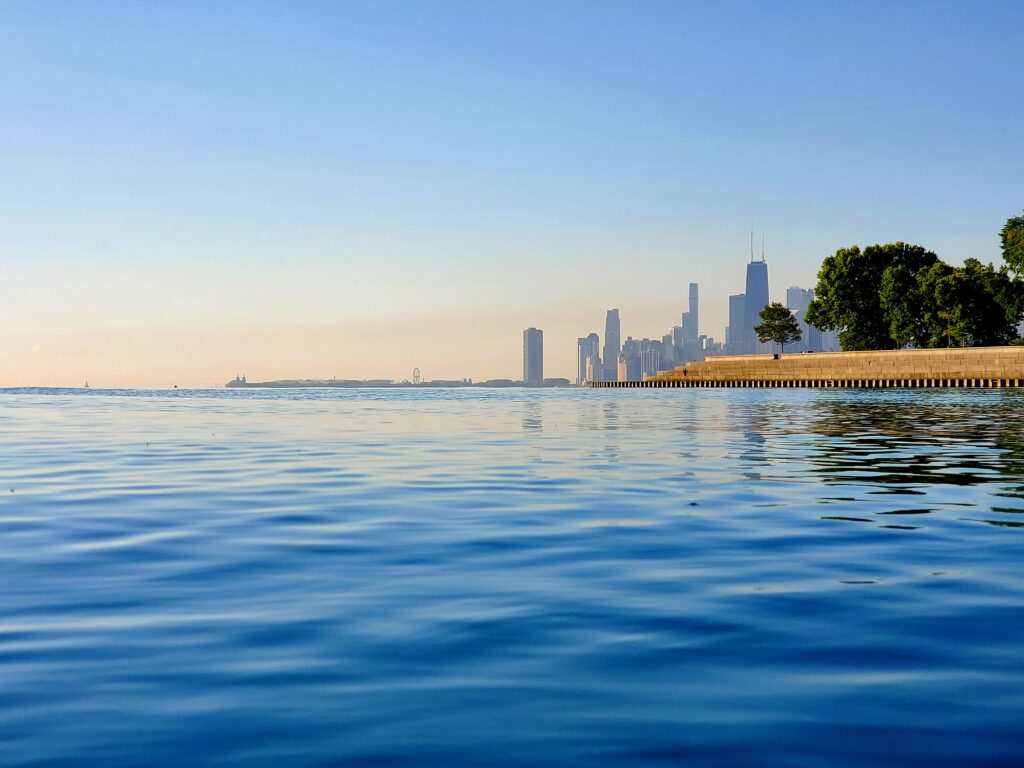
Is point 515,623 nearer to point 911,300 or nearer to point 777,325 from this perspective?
point 911,300

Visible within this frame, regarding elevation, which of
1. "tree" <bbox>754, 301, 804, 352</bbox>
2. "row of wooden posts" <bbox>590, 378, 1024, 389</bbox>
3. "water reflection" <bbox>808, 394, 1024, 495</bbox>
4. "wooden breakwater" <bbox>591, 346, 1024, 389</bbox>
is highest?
"tree" <bbox>754, 301, 804, 352</bbox>

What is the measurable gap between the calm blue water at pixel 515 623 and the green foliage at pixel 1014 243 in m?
113

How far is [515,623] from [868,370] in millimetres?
133192

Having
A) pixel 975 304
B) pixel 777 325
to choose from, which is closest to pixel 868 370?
pixel 975 304

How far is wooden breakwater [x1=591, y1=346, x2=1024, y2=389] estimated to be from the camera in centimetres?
11400

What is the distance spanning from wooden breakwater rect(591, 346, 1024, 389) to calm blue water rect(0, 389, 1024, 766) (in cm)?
10562

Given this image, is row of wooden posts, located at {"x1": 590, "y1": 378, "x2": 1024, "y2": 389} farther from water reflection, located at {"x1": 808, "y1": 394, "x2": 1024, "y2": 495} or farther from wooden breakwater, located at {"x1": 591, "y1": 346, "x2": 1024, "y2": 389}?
water reflection, located at {"x1": 808, "y1": 394, "x2": 1024, "y2": 495}

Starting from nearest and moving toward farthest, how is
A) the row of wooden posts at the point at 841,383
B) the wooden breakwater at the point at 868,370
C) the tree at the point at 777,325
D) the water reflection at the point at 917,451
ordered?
the water reflection at the point at 917,451, the row of wooden posts at the point at 841,383, the wooden breakwater at the point at 868,370, the tree at the point at 777,325

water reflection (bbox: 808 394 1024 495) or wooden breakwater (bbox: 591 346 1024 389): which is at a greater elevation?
wooden breakwater (bbox: 591 346 1024 389)

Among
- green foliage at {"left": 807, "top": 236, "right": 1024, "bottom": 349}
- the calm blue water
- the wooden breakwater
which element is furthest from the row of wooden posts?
the calm blue water

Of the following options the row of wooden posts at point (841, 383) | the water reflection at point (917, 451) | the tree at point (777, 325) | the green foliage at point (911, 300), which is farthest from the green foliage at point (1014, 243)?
the water reflection at point (917, 451)

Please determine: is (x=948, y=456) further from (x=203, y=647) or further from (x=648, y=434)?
(x=203, y=647)

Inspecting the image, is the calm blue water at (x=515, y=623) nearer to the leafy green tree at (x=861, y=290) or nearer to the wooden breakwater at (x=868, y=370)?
the wooden breakwater at (x=868, y=370)

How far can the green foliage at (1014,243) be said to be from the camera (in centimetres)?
11869
